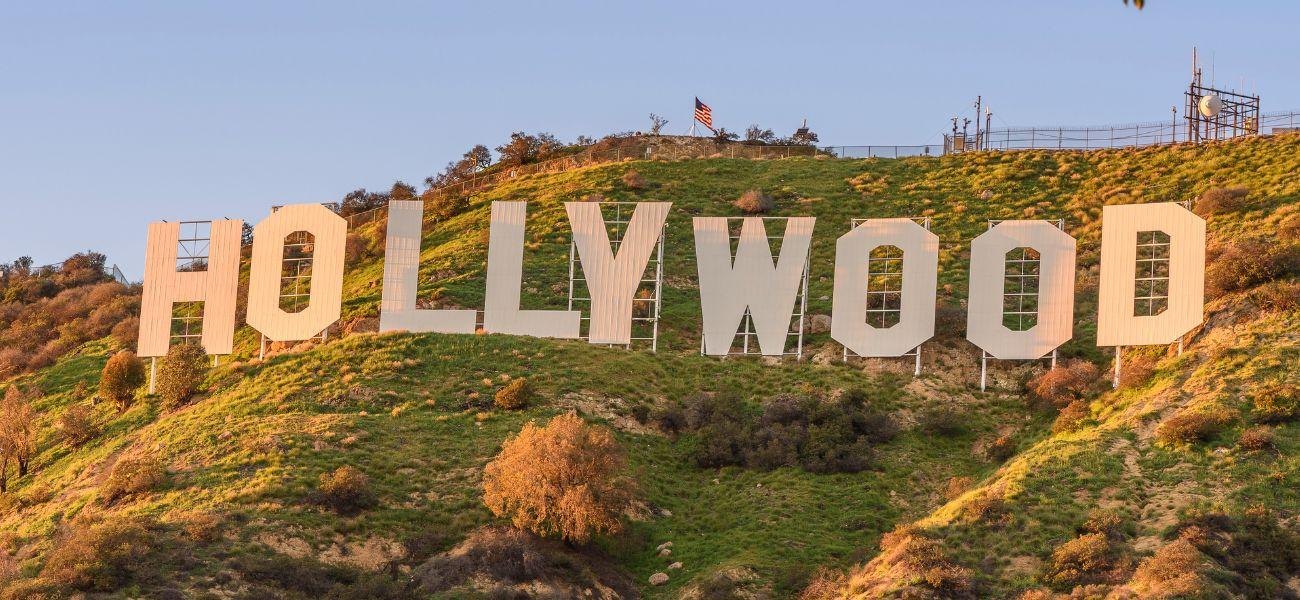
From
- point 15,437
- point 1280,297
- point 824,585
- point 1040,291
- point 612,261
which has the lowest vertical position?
point 824,585

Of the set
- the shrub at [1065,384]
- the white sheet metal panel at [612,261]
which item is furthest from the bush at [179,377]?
the shrub at [1065,384]

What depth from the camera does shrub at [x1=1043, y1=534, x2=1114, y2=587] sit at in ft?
125

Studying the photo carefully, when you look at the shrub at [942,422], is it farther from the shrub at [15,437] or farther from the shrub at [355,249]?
the shrub at [355,249]

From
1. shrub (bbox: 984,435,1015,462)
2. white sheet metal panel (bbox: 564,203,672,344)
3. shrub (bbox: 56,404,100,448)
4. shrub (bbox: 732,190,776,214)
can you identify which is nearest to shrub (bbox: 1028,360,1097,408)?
shrub (bbox: 984,435,1015,462)

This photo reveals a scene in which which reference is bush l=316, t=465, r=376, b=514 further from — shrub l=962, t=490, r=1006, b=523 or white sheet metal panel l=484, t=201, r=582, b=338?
shrub l=962, t=490, r=1006, b=523

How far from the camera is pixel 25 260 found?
288ft

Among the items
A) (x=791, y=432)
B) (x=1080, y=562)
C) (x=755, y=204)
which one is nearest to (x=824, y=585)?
(x=1080, y=562)

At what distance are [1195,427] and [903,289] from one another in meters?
14.6

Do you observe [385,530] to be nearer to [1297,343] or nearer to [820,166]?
[1297,343]

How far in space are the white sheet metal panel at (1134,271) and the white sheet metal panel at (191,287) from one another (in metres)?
32.7

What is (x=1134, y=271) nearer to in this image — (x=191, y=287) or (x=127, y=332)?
(x=191, y=287)

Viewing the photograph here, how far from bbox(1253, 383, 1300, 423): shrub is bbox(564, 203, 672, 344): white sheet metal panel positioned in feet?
75.2

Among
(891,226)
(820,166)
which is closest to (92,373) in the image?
(891,226)

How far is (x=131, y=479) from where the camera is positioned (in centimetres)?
4659
